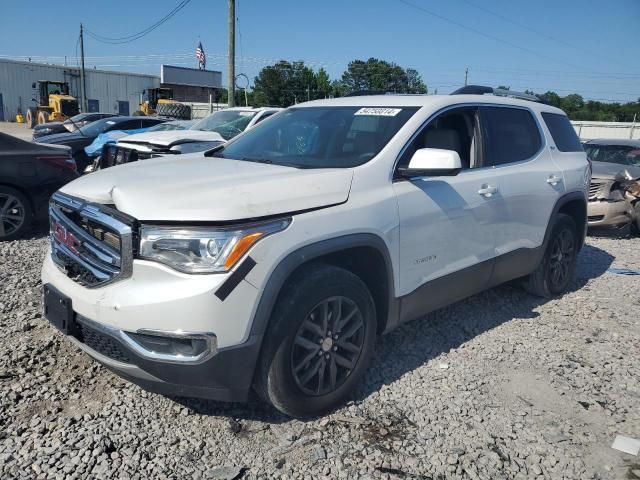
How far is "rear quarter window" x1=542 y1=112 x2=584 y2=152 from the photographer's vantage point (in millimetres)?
5188

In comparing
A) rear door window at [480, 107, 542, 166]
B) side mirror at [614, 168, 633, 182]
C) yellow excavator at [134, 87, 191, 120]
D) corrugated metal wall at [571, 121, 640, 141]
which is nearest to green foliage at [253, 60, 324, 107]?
yellow excavator at [134, 87, 191, 120]

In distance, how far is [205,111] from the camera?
113ft

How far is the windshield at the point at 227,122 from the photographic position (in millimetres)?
9633

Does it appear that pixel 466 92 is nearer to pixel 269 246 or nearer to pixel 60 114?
pixel 269 246

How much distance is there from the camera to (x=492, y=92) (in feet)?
16.4

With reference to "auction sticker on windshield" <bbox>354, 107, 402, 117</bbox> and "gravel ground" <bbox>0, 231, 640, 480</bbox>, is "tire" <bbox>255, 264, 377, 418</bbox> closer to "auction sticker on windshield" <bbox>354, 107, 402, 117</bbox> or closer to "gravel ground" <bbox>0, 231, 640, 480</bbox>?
"gravel ground" <bbox>0, 231, 640, 480</bbox>

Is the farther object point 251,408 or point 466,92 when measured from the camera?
point 466,92

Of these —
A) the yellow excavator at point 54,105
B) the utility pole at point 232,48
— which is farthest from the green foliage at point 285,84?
the utility pole at point 232,48

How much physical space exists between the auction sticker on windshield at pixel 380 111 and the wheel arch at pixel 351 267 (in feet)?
3.41

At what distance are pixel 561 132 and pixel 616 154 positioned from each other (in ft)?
20.0

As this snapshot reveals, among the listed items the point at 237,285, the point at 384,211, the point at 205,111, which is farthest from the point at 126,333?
the point at 205,111

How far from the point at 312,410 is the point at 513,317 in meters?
2.57

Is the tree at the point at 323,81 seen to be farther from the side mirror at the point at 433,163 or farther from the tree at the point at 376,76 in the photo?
the side mirror at the point at 433,163

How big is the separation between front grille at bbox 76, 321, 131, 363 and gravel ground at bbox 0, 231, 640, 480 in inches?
17.6
